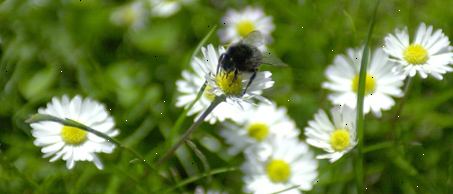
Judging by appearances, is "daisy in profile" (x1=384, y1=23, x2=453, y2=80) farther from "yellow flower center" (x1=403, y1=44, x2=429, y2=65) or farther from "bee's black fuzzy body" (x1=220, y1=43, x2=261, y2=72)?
"bee's black fuzzy body" (x1=220, y1=43, x2=261, y2=72)

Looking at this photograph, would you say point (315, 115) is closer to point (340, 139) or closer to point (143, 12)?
point (340, 139)

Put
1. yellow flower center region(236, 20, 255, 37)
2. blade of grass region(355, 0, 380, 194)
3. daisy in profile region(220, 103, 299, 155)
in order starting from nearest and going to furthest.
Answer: blade of grass region(355, 0, 380, 194), daisy in profile region(220, 103, 299, 155), yellow flower center region(236, 20, 255, 37)

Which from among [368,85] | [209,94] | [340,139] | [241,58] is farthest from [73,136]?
[368,85]

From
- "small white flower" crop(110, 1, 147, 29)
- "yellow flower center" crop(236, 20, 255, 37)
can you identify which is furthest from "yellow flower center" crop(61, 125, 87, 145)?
"yellow flower center" crop(236, 20, 255, 37)

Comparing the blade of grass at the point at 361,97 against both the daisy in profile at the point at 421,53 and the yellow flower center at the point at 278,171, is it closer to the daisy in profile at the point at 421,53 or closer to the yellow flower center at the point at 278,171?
the daisy in profile at the point at 421,53

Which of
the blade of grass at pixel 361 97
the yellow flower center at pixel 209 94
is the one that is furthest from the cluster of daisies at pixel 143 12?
the blade of grass at pixel 361 97

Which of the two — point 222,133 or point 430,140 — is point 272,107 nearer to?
point 222,133
